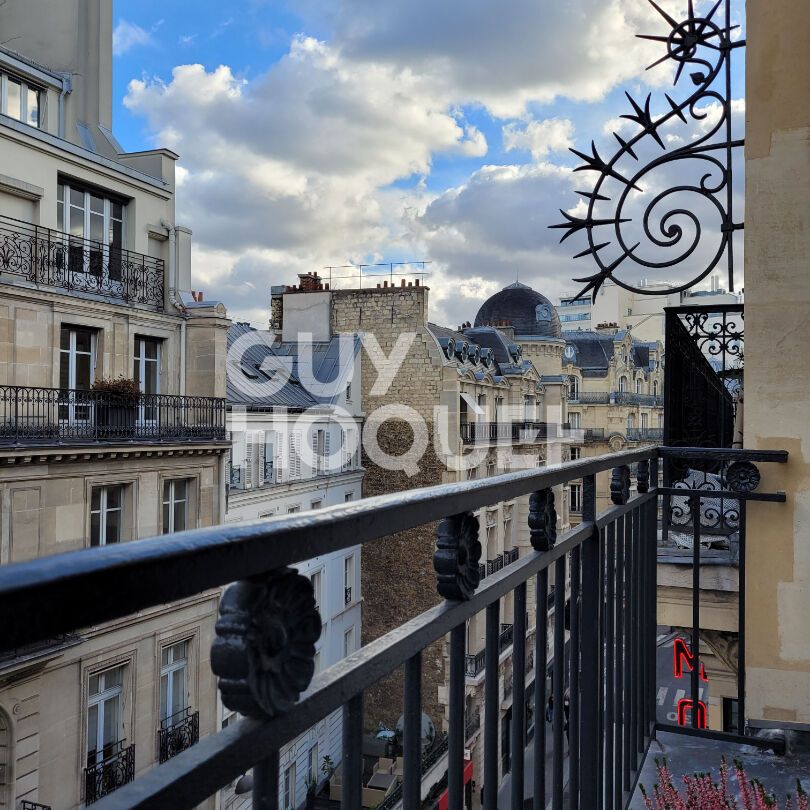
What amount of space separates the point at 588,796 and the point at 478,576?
4.32ft

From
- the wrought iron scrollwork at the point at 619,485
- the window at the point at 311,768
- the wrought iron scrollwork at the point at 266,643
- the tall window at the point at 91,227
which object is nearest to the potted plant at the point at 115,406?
the tall window at the point at 91,227

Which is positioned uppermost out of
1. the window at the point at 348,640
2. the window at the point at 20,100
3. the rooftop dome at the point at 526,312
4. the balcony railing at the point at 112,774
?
the window at the point at 20,100

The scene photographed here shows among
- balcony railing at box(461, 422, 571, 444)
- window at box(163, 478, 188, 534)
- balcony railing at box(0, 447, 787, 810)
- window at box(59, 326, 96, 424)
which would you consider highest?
window at box(59, 326, 96, 424)

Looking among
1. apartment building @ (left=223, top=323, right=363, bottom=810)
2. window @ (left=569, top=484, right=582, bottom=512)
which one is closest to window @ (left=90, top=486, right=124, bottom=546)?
apartment building @ (left=223, top=323, right=363, bottom=810)

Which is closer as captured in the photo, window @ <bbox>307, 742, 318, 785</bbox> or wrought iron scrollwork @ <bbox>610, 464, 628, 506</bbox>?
window @ <bbox>307, 742, 318, 785</bbox>

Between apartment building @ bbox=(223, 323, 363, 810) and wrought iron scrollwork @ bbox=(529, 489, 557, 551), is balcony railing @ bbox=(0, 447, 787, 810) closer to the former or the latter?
wrought iron scrollwork @ bbox=(529, 489, 557, 551)

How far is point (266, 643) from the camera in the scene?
31.0 inches

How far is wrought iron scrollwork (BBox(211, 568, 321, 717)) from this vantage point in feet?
2.48

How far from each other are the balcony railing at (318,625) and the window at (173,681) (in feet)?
38.1

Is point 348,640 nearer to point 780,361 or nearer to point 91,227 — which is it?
point 91,227

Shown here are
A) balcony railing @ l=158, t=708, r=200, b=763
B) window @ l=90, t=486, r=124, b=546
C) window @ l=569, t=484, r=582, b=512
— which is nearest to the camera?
window @ l=90, t=486, r=124, b=546

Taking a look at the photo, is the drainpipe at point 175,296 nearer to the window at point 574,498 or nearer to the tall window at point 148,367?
the tall window at point 148,367

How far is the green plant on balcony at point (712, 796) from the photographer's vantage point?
2.61 m

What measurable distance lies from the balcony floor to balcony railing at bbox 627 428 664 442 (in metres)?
36.1
